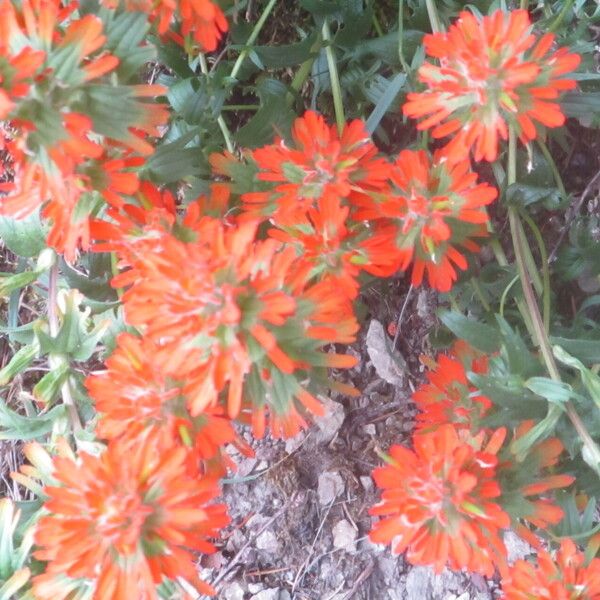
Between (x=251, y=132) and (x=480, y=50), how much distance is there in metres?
0.37

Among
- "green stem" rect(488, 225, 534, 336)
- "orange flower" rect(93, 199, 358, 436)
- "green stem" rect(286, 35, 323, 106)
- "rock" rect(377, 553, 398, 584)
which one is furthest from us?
"rock" rect(377, 553, 398, 584)

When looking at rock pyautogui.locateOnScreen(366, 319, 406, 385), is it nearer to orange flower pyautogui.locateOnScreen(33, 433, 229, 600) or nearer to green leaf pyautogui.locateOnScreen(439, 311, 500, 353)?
green leaf pyautogui.locateOnScreen(439, 311, 500, 353)

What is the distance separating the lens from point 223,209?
0.90 metres

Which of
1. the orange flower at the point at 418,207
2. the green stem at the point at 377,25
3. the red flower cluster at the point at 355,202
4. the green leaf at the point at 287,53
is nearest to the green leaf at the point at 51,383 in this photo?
the red flower cluster at the point at 355,202

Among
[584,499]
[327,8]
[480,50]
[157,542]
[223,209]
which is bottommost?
[584,499]

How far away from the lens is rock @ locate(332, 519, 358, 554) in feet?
4.46

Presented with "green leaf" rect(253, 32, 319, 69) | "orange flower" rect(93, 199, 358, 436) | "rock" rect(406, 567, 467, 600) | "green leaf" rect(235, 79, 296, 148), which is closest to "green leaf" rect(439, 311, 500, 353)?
"orange flower" rect(93, 199, 358, 436)

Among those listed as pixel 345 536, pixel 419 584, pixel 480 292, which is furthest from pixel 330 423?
pixel 480 292

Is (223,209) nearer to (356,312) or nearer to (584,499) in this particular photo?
(356,312)

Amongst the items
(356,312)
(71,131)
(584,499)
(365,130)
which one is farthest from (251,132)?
(584,499)

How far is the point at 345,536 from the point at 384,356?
0.34 metres

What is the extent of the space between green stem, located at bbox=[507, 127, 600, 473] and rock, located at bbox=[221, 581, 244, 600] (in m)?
0.74

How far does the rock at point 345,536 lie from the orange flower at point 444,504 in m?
0.54

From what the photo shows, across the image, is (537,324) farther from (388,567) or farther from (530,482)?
(388,567)
